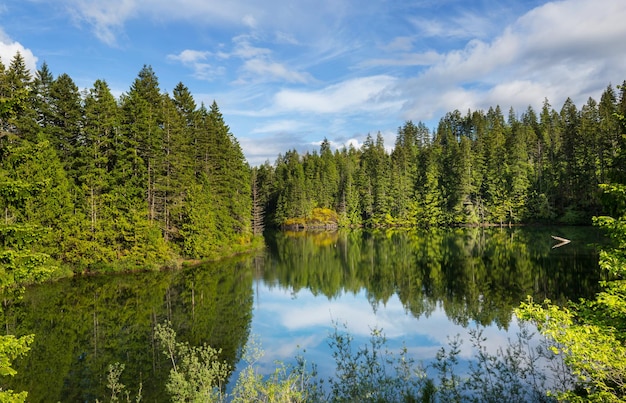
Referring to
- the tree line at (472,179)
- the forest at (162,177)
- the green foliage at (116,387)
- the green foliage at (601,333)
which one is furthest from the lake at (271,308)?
the tree line at (472,179)

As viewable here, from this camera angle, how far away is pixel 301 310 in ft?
83.0

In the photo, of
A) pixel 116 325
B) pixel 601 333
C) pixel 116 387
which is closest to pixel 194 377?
pixel 116 387

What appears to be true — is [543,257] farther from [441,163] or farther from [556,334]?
[441,163]

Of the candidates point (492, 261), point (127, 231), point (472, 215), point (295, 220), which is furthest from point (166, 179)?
point (472, 215)

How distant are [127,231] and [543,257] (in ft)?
125

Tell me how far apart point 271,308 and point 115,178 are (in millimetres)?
21828

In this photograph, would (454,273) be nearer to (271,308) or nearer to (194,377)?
(271,308)

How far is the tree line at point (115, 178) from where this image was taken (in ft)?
111

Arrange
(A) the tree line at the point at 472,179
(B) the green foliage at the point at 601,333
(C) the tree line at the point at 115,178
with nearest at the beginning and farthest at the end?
(B) the green foliage at the point at 601,333, (C) the tree line at the point at 115,178, (A) the tree line at the point at 472,179

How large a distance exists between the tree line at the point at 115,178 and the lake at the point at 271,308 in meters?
3.27

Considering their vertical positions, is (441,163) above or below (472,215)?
above

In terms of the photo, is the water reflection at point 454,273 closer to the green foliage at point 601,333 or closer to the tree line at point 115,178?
the tree line at point 115,178

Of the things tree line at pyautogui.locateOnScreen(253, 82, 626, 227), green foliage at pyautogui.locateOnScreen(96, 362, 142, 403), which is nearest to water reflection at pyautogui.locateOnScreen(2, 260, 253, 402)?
green foliage at pyautogui.locateOnScreen(96, 362, 142, 403)

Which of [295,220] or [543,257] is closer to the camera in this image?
[543,257]
